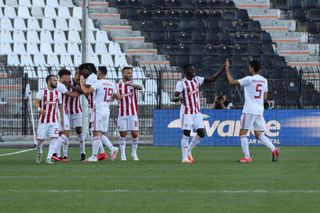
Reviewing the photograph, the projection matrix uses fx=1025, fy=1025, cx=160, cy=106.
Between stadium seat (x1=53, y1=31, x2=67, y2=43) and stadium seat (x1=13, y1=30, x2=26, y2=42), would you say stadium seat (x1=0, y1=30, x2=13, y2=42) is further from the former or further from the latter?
stadium seat (x1=53, y1=31, x2=67, y2=43)

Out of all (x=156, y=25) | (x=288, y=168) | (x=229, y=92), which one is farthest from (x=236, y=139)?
(x=156, y=25)

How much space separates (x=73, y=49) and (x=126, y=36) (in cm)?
312

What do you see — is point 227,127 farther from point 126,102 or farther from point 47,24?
point 47,24

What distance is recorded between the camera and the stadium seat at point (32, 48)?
135 ft

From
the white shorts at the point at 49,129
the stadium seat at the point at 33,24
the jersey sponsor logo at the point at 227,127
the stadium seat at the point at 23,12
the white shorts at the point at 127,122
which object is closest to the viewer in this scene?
the white shorts at the point at 49,129

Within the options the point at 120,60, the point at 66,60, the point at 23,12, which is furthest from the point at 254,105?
the point at 23,12

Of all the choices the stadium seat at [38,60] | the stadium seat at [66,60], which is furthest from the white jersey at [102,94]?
the stadium seat at [66,60]

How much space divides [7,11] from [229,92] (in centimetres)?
1127

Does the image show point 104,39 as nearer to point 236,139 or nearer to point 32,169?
point 236,139

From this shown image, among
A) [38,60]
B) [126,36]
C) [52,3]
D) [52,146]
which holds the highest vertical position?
[52,3]

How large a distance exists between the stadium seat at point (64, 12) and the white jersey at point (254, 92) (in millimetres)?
23144

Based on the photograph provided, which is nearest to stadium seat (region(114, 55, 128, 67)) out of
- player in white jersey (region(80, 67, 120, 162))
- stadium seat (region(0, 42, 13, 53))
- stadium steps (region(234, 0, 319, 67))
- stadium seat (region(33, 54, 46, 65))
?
stadium seat (region(33, 54, 46, 65))

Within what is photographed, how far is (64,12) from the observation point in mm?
43781

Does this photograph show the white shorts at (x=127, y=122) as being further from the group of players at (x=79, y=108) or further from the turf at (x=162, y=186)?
the turf at (x=162, y=186)
